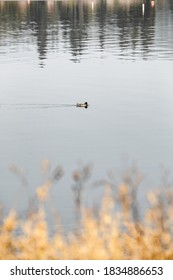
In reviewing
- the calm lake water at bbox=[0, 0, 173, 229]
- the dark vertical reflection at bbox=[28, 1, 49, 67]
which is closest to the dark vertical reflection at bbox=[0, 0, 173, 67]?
the dark vertical reflection at bbox=[28, 1, 49, 67]

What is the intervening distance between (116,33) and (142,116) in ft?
274

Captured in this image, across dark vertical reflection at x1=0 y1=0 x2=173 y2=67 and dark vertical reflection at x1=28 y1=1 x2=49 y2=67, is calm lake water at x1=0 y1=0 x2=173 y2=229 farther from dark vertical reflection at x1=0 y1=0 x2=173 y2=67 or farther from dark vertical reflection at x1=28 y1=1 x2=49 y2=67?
dark vertical reflection at x1=28 y1=1 x2=49 y2=67

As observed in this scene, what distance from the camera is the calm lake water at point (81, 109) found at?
47.1 meters

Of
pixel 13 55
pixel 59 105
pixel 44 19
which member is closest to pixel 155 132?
pixel 59 105

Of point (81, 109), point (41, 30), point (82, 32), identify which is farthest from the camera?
point (41, 30)

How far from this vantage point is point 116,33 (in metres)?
144

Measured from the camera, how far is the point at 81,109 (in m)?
67.1

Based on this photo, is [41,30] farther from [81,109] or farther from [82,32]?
[81,109]

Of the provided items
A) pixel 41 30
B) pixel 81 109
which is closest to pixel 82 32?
pixel 41 30

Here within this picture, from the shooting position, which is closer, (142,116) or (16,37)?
(142,116)

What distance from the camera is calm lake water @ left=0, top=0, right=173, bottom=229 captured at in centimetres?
4709

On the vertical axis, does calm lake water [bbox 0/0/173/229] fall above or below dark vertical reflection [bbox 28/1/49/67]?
above

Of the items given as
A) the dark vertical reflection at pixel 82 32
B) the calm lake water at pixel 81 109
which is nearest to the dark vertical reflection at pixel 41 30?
the dark vertical reflection at pixel 82 32

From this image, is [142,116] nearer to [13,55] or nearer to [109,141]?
[109,141]
